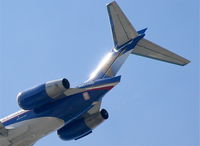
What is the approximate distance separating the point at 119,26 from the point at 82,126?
6146mm

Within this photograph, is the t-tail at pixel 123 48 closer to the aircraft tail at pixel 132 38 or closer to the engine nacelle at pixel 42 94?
the aircraft tail at pixel 132 38

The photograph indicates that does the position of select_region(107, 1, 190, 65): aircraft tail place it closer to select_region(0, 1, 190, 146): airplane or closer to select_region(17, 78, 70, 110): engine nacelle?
select_region(0, 1, 190, 146): airplane

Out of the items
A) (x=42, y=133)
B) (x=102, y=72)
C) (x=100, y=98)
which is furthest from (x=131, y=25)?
(x=42, y=133)

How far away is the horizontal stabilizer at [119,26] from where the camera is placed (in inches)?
1032

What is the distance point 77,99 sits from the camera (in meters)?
23.4

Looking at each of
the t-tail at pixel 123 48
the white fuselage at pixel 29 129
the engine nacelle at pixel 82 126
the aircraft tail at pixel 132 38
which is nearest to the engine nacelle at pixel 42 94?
the white fuselage at pixel 29 129

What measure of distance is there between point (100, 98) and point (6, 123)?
571 centimetres

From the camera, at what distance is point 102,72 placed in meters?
25.2

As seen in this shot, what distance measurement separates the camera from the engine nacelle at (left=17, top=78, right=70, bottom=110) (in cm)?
2312

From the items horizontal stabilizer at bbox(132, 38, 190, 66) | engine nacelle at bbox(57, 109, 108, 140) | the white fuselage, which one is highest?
horizontal stabilizer at bbox(132, 38, 190, 66)

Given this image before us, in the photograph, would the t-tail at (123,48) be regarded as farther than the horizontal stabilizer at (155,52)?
No

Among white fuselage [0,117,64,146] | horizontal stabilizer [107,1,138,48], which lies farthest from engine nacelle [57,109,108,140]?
horizontal stabilizer [107,1,138,48]

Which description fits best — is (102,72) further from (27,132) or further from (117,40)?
(27,132)

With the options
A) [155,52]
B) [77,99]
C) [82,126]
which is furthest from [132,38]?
[82,126]
